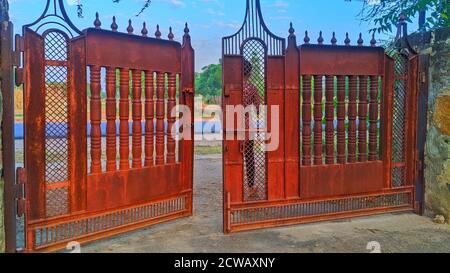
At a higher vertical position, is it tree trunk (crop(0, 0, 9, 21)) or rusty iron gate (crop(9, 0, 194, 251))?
tree trunk (crop(0, 0, 9, 21))

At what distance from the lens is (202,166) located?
9.08 m

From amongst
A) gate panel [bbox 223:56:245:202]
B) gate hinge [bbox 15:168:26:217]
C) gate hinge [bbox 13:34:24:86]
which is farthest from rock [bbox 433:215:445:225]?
gate hinge [bbox 13:34:24:86]

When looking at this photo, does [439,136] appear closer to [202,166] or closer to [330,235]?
[330,235]

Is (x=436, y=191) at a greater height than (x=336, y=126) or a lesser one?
lesser

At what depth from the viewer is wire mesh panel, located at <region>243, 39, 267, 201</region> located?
439 centimetres

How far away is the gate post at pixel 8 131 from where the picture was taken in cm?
331

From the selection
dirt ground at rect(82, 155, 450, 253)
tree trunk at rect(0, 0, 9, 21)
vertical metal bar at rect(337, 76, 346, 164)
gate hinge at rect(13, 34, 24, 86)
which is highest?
tree trunk at rect(0, 0, 9, 21)

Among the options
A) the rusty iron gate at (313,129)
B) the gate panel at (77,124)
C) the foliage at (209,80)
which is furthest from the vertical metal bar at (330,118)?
the foliage at (209,80)

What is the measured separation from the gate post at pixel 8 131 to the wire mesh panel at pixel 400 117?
4.16 meters

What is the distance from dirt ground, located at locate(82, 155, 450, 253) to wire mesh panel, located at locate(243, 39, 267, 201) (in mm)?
502

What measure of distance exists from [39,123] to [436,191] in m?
4.35

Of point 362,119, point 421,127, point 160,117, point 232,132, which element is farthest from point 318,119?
point 160,117

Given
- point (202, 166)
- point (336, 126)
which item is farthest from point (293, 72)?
point (202, 166)

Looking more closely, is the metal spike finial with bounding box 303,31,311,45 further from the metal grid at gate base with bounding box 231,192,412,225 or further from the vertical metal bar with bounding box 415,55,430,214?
the metal grid at gate base with bounding box 231,192,412,225
